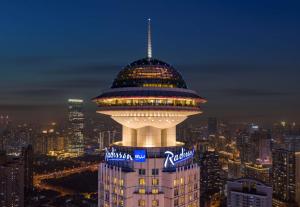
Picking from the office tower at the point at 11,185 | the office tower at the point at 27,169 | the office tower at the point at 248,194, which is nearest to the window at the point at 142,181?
the office tower at the point at 248,194

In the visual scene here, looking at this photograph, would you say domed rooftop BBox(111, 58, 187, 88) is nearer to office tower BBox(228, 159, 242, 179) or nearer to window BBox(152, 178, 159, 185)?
window BBox(152, 178, 159, 185)

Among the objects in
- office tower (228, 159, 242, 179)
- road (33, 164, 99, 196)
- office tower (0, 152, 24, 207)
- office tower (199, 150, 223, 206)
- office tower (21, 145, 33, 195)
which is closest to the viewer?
office tower (0, 152, 24, 207)

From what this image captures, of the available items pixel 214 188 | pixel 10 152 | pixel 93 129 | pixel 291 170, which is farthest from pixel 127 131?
pixel 93 129

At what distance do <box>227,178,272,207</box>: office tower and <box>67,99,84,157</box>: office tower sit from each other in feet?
250

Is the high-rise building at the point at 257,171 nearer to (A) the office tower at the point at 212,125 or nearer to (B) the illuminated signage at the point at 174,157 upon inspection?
(A) the office tower at the point at 212,125

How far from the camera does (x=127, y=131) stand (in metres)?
16.4

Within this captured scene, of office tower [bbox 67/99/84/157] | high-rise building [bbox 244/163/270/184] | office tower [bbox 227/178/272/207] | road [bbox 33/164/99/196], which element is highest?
office tower [bbox 67/99/84/157]

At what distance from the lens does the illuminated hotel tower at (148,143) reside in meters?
14.7

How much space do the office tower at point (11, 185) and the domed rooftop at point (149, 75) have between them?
3994cm

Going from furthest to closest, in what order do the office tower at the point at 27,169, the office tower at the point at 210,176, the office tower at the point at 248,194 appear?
the office tower at the point at 210,176
the office tower at the point at 27,169
the office tower at the point at 248,194

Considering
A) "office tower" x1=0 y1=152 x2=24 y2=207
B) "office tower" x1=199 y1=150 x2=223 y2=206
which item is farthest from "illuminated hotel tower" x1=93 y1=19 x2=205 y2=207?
"office tower" x1=199 y1=150 x2=223 y2=206

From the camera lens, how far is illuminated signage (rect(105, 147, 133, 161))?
14913mm

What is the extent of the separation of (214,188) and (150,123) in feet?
183

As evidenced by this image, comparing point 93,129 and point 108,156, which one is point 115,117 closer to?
point 108,156
